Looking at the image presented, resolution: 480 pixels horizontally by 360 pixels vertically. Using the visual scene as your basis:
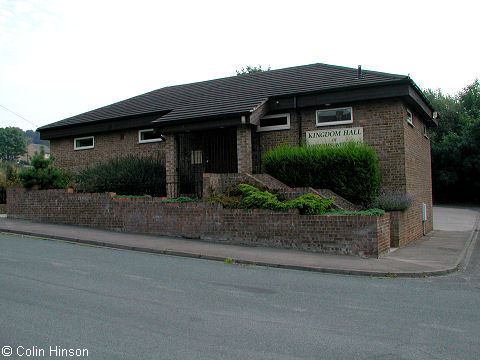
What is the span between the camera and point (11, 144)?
94.0m

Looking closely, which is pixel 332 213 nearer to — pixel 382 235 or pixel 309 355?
pixel 382 235

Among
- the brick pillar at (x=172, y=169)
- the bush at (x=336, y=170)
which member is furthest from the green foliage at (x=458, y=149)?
the brick pillar at (x=172, y=169)

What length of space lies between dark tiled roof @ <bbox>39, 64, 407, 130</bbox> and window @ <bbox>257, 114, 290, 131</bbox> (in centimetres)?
83

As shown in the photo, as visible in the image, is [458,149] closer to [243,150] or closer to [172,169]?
[243,150]

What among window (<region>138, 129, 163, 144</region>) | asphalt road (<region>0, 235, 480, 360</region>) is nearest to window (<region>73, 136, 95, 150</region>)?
window (<region>138, 129, 163, 144</region>)

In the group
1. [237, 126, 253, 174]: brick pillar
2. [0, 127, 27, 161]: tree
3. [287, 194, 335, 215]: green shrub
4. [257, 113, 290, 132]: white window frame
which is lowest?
[287, 194, 335, 215]: green shrub

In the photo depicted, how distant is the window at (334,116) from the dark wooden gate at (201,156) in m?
3.26

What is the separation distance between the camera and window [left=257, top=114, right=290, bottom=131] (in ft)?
54.2

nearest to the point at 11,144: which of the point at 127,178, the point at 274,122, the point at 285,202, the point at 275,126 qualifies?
the point at 127,178

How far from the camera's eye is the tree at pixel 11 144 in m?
93.4

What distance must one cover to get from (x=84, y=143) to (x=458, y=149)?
115ft

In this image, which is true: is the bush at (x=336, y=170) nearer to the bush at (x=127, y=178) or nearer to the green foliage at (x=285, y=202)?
the green foliage at (x=285, y=202)

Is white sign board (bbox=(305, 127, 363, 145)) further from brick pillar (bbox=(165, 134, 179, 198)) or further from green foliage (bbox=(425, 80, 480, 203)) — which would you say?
green foliage (bbox=(425, 80, 480, 203))

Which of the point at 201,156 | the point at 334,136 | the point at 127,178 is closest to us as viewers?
the point at 334,136
